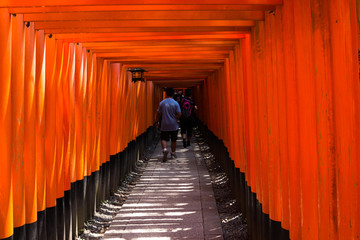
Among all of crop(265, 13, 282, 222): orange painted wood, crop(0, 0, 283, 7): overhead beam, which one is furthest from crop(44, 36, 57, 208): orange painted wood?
crop(265, 13, 282, 222): orange painted wood

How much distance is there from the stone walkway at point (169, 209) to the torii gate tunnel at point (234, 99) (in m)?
0.64

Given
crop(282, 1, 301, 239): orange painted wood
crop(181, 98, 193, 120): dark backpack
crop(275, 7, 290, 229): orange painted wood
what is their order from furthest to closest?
crop(181, 98, 193, 120): dark backpack, crop(275, 7, 290, 229): orange painted wood, crop(282, 1, 301, 239): orange painted wood

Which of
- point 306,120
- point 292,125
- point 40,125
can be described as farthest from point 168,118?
point 306,120

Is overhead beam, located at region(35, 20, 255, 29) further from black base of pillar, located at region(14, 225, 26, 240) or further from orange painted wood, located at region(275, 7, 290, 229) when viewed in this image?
black base of pillar, located at region(14, 225, 26, 240)

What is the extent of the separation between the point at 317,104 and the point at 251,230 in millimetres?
2661

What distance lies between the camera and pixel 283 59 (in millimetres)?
3029

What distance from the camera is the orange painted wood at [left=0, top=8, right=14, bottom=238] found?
2.81m

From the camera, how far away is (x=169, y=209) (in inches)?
242

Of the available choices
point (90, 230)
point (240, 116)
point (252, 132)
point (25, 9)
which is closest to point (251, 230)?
point (252, 132)

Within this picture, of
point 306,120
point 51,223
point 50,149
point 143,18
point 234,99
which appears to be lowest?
point 51,223

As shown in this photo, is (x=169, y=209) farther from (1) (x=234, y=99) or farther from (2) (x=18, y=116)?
(2) (x=18, y=116)

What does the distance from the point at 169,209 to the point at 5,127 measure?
377 centimetres

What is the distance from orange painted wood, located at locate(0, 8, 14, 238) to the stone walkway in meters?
2.29

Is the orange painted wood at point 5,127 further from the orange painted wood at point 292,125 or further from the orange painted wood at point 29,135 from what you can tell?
the orange painted wood at point 292,125
